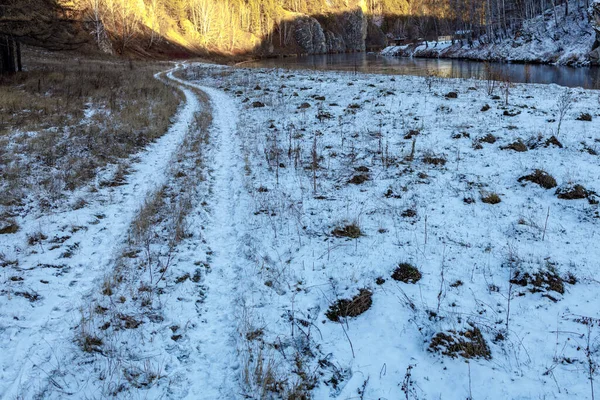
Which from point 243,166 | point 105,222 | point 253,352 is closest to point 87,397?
point 253,352

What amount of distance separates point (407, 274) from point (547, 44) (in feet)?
186

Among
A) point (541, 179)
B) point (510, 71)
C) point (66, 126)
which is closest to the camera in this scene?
point (541, 179)

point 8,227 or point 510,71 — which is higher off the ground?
point 510,71

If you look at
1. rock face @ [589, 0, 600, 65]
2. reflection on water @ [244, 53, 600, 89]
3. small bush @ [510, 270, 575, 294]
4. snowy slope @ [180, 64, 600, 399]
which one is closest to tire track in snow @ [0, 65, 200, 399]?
snowy slope @ [180, 64, 600, 399]

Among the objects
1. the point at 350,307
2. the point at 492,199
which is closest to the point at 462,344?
the point at 350,307

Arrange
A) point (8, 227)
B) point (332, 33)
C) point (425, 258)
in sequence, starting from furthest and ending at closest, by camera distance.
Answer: point (332, 33), point (8, 227), point (425, 258)

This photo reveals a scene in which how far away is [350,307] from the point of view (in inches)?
170

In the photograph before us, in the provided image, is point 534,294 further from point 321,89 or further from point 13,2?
point 13,2

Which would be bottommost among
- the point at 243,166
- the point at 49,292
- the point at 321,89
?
the point at 49,292

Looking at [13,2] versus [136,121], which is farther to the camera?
[13,2]

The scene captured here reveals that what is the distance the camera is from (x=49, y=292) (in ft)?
14.6

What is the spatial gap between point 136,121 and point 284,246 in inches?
422

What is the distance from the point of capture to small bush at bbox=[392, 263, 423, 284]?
4715mm

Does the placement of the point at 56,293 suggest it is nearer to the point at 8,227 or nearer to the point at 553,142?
the point at 8,227
